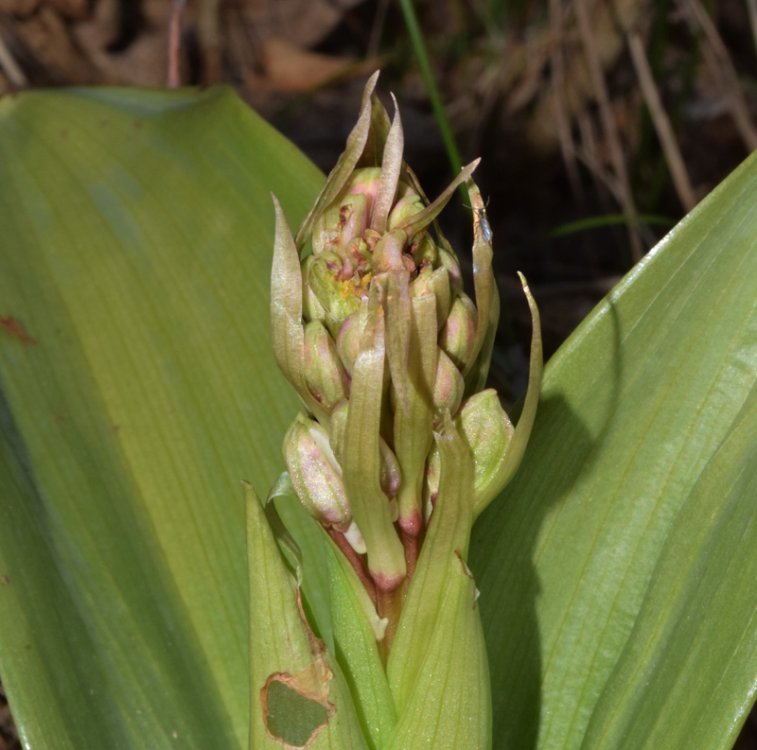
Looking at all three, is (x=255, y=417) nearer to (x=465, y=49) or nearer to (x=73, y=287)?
(x=73, y=287)

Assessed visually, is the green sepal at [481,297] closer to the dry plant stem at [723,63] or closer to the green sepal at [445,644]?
the green sepal at [445,644]

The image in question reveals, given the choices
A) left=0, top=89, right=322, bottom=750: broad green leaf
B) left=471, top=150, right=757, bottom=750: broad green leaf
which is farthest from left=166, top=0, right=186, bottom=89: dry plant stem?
left=471, top=150, right=757, bottom=750: broad green leaf

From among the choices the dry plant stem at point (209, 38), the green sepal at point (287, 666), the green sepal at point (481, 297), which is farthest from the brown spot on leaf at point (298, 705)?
the dry plant stem at point (209, 38)

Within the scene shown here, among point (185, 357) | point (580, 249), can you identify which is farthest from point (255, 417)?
point (580, 249)

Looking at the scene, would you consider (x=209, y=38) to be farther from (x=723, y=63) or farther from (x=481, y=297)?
(x=481, y=297)

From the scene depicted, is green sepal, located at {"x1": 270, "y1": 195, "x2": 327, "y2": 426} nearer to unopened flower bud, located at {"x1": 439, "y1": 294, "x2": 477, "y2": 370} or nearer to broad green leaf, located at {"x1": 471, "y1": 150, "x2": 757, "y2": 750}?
unopened flower bud, located at {"x1": 439, "y1": 294, "x2": 477, "y2": 370}

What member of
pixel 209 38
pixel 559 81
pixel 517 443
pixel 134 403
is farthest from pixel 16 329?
pixel 209 38
